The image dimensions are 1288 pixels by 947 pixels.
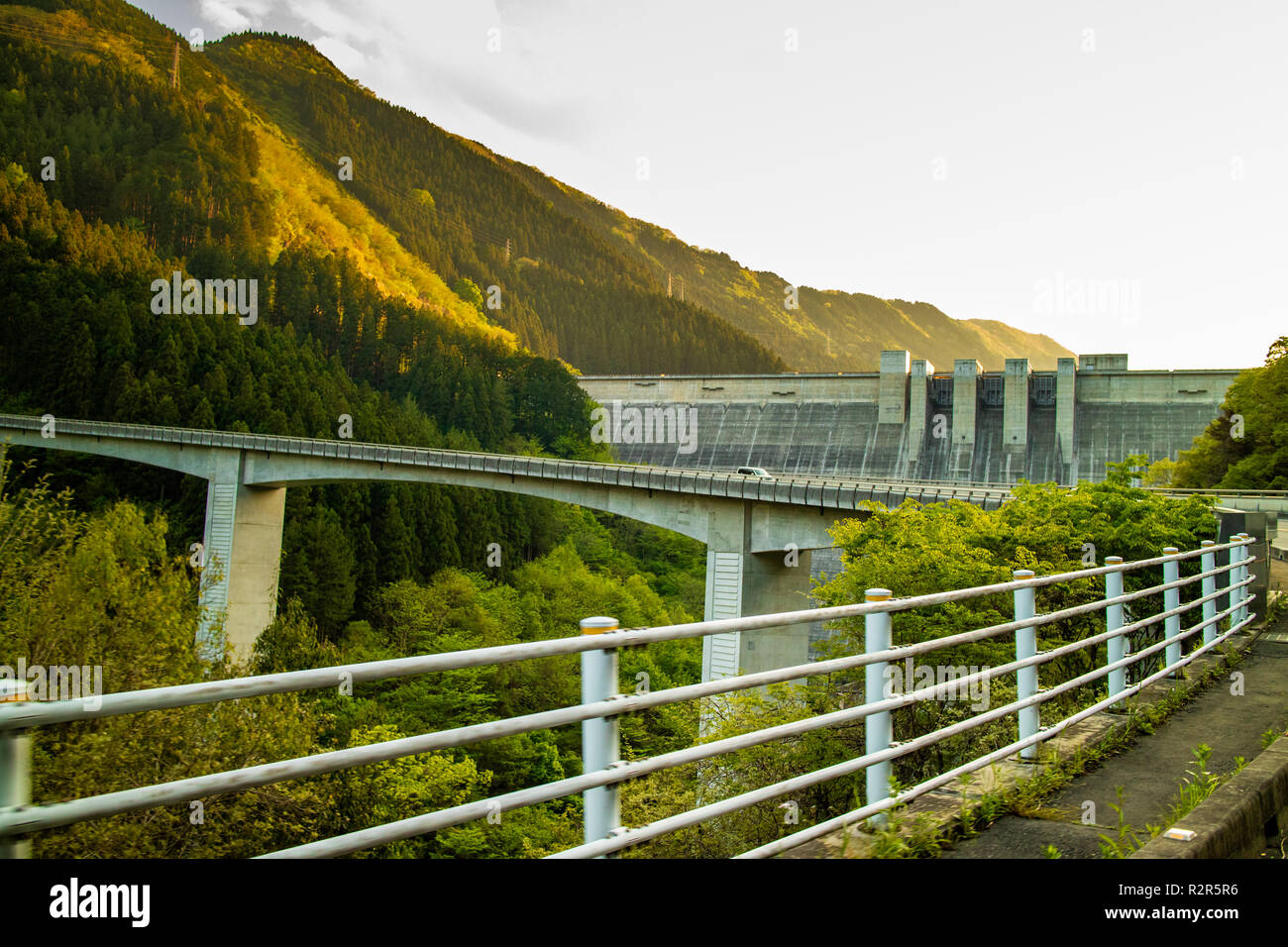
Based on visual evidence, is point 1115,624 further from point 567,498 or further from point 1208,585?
point 567,498

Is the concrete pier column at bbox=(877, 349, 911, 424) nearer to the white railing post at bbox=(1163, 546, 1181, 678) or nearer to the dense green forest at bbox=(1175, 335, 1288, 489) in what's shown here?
the dense green forest at bbox=(1175, 335, 1288, 489)

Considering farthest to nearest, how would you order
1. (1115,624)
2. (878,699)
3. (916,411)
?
(916,411), (1115,624), (878,699)

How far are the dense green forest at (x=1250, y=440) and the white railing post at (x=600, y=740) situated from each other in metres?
40.9

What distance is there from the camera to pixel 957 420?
64500mm

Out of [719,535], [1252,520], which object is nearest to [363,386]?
[719,535]

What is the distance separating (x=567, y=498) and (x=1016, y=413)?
35978mm

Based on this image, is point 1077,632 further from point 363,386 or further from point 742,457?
point 363,386

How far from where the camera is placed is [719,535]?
1314 inches

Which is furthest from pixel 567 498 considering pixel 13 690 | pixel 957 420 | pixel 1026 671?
pixel 13 690

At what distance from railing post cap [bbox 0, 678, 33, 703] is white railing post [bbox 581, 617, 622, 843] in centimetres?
142

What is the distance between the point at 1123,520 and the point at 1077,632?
5153 millimetres

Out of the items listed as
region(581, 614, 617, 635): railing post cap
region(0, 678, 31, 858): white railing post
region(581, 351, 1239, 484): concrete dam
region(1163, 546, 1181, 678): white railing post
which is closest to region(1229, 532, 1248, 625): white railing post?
region(1163, 546, 1181, 678): white railing post

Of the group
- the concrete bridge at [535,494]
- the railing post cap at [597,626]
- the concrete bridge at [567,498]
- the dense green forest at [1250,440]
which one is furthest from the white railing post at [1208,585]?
the dense green forest at [1250,440]
